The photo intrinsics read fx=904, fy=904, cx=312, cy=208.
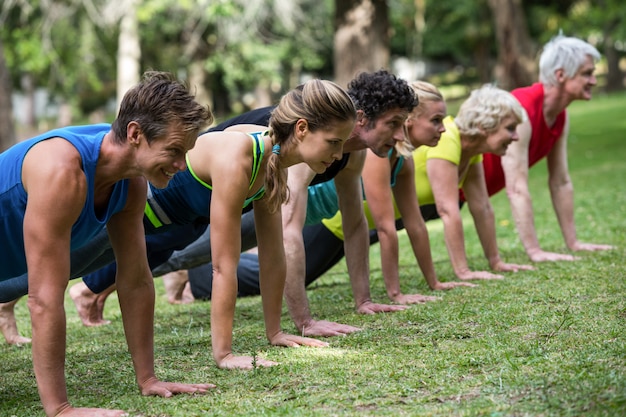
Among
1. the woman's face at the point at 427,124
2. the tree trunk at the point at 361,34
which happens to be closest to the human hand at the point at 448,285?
the woman's face at the point at 427,124

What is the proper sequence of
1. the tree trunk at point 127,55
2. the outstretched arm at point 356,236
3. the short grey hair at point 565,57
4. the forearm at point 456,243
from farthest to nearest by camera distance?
the tree trunk at point 127,55, the short grey hair at point 565,57, the forearm at point 456,243, the outstretched arm at point 356,236

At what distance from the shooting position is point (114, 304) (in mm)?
7570

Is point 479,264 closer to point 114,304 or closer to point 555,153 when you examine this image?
point 555,153

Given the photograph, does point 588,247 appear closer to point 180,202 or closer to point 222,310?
point 180,202

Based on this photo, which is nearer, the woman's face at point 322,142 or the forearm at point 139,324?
the forearm at point 139,324

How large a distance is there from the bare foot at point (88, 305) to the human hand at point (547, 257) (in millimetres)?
3338

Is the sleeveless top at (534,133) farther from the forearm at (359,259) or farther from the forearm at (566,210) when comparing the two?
the forearm at (359,259)

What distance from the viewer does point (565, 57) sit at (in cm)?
739

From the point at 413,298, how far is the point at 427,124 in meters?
1.15

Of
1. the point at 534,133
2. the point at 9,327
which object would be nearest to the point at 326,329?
the point at 9,327

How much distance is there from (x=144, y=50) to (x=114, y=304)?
79.4 feet

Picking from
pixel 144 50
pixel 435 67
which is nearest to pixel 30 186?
pixel 144 50

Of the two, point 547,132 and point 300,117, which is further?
point 547,132

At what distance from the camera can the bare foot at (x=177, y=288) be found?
7.29 m
